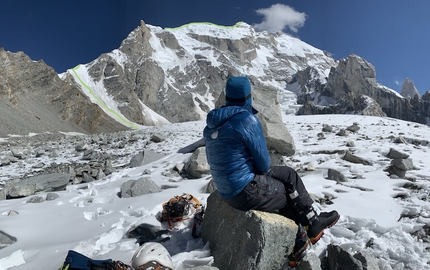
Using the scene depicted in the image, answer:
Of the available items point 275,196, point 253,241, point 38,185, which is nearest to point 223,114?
point 275,196

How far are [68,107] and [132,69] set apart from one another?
2393 inches

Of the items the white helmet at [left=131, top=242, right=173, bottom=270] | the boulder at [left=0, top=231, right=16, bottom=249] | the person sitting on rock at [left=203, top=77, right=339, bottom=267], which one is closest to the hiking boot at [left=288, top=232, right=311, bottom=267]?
the person sitting on rock at [left=203, top=77, right=339, bottom=267]

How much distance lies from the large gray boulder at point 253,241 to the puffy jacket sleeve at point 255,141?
63 cm

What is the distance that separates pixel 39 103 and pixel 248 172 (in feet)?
200

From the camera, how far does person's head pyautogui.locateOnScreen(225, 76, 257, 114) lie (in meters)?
3.32

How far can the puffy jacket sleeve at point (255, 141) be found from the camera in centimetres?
312

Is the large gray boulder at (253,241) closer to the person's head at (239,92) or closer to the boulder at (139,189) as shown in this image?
the person's head at (239,92)

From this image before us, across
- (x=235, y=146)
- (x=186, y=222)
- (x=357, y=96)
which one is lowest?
(x=186, y=222)

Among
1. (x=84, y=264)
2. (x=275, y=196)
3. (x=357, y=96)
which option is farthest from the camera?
(x=357, y=96)

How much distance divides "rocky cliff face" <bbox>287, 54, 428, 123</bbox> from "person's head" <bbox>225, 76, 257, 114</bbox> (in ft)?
305

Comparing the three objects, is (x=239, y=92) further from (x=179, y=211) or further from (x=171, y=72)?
(x=171, y=72)

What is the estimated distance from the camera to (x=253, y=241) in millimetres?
3070

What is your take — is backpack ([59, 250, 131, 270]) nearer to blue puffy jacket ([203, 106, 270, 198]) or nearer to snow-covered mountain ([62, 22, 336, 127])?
blue puffy jacket ([203, 106, 270, 198])

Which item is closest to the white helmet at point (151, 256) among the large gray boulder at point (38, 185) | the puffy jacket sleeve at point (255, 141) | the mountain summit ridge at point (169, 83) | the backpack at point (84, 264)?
the backpack at point (84, 264)
